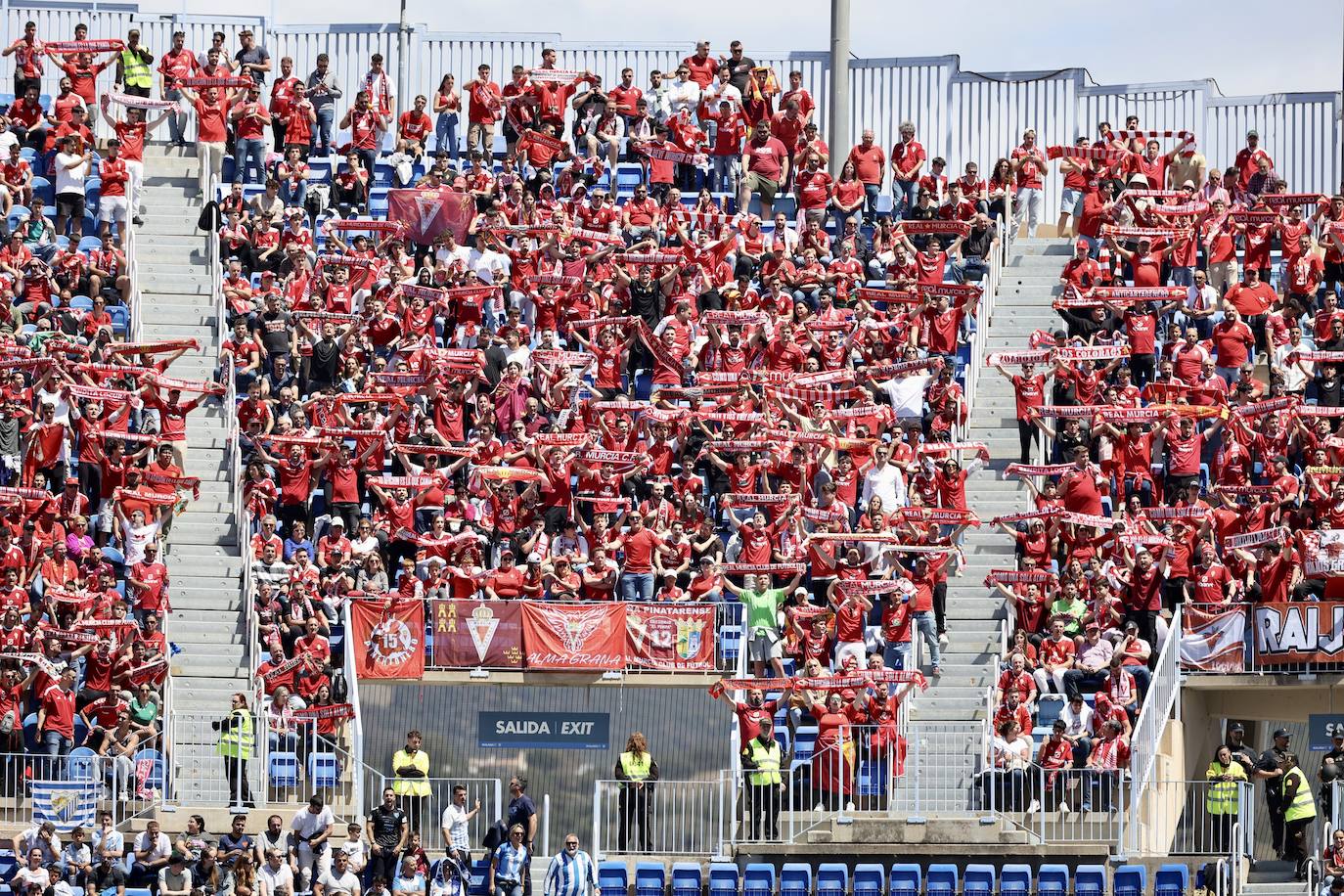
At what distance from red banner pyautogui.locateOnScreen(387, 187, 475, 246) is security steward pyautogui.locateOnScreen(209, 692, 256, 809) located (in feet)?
36.6

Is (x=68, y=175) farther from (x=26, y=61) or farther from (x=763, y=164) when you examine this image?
(x=763, y=164)

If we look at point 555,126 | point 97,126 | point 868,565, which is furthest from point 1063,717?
point 97,126

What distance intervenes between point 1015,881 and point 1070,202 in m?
15.1

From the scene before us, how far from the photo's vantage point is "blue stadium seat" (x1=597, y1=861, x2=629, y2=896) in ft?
101

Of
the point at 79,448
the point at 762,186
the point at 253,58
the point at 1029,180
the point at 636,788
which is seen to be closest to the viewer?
the point at 636,788

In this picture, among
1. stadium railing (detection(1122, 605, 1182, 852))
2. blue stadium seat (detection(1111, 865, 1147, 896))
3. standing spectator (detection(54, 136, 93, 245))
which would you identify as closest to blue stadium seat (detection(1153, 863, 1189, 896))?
blue stadium seat (detection(1111, 865, 1147, 896))

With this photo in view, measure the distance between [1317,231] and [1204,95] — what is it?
4.83 meters

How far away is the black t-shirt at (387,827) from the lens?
30797 mm

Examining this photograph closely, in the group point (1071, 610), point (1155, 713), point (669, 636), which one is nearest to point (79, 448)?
point (669, 636)

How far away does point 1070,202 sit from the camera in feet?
141

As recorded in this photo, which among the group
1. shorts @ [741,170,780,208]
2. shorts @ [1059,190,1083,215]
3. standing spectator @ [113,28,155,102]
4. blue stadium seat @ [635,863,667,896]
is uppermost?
standing spectator @ [113,28,155,102]

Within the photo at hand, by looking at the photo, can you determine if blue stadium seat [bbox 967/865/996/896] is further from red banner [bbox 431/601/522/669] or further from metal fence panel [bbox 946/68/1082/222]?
metal fence panel [bbox 946/68/1082/222]

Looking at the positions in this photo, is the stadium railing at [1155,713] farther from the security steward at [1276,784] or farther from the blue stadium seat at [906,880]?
the blue stadium seat at [906,880]

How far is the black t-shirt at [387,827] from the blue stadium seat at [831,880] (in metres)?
4.32
